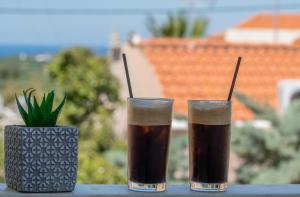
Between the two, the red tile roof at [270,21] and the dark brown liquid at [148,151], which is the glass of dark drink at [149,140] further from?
the red tile roof at [270,21]

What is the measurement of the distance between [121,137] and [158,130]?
8128 millimetres

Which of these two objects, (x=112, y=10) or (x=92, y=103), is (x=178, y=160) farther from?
(x=112, y=10)

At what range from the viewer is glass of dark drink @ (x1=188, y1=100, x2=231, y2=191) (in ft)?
6.44

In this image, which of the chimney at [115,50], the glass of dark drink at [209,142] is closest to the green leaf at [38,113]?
the glass of dark drink at [209,142]

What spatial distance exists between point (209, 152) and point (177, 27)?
28.3m

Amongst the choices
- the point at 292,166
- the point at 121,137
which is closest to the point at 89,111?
the point at 121,137

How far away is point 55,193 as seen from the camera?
1.91m

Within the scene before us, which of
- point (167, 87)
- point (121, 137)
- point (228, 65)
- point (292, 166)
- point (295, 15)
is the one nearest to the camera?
point (292, 166)

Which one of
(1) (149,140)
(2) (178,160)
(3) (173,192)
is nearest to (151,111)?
(1) (149,140)

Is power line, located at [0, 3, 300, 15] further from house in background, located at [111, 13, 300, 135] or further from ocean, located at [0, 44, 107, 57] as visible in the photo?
house in background, located at [111, 13, 300, 135]

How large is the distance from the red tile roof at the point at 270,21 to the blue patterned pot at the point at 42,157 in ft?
93.6

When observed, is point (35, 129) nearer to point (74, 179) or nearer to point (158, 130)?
point (74, 179)

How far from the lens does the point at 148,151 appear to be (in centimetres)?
194

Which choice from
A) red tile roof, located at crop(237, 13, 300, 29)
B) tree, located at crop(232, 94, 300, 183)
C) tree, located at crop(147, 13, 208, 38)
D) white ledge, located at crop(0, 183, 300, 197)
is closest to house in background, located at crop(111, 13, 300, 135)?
tree, located at crop(232, 94, 300, 183)
